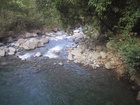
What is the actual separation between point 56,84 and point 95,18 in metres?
4.57

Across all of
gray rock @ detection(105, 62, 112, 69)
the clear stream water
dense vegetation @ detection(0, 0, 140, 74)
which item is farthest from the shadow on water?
dense vegetation @ detection(0, 0, 140, 74)

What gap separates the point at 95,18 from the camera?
35.9ft

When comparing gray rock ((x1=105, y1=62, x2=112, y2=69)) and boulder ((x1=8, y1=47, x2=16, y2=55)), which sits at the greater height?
gray rock ((x1=105, y1=62, x2=112, y2=69))

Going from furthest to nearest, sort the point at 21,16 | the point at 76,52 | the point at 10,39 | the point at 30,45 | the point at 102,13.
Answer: the point at 21,16 → the point at 10,39 → the point at 30,45 → the point at 76,52 → the point at 102,13

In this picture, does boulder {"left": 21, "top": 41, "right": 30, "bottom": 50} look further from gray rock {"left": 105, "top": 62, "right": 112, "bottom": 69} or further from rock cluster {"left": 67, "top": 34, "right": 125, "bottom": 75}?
gray rock {"left": 105, "top": 62, "right": 112, "bottom": 69}

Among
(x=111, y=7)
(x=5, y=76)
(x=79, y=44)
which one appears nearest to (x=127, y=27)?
(x=111, y=7)

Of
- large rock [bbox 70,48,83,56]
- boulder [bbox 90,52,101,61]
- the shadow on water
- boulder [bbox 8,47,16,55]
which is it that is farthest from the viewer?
boulder [bbox 8,47,16,55]

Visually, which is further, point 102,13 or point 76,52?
point 76,52

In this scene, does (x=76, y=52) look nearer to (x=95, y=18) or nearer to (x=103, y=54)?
(x=103, y=54)

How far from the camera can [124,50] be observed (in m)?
7.77

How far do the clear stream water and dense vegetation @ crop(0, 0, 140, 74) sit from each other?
5.54ft

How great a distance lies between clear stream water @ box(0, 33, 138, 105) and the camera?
8.22m

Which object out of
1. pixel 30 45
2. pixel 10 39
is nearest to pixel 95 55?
pixel 30 45

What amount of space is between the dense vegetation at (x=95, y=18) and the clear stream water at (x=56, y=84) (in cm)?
169
